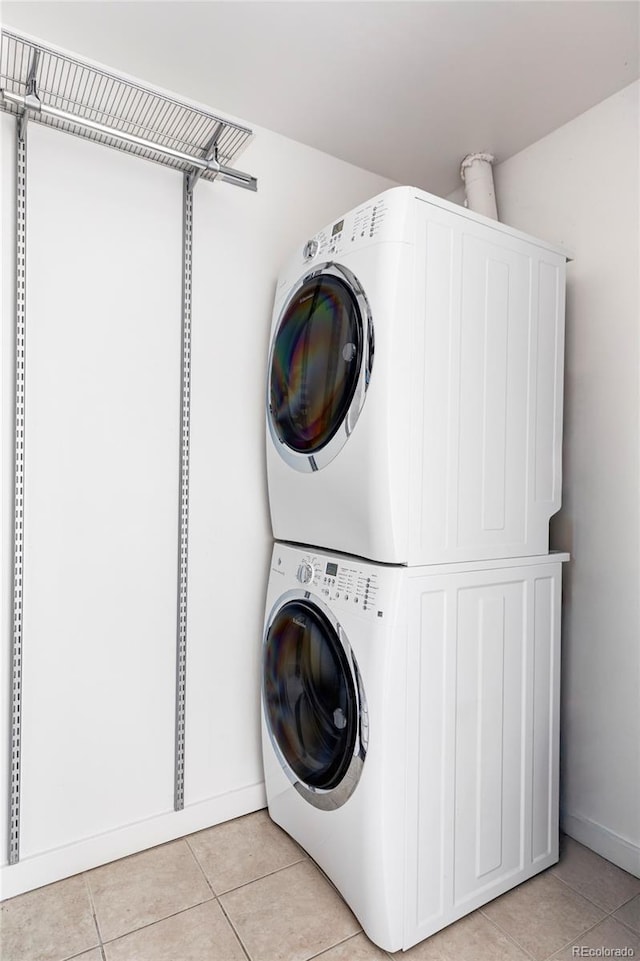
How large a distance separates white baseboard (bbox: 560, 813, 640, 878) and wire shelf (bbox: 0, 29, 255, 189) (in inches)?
91.7

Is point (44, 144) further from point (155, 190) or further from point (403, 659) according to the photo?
point (403, 659)

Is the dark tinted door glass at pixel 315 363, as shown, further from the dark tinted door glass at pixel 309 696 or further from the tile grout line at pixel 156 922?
the tile grout line at pixel 156 922

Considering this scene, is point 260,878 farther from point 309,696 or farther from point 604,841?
point 604,841

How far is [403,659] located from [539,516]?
64 cm

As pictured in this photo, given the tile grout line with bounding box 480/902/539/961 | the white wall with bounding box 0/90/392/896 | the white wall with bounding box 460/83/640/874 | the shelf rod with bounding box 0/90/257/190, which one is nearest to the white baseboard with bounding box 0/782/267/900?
the white wall with bounding box 0/90/392/896

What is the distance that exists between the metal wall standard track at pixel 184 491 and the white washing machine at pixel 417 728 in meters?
0.31

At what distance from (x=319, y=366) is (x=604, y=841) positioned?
171cm

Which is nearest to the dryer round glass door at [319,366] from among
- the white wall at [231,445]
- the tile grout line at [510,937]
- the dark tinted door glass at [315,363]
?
the dark tinted door glass at [315,363]

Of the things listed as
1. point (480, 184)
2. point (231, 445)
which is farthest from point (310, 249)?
point (480, 184)

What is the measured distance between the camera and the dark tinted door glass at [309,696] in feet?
5.12

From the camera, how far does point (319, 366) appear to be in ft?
5.48

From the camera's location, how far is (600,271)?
1925 millimetres

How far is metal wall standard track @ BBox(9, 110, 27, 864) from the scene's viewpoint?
1.64 metres

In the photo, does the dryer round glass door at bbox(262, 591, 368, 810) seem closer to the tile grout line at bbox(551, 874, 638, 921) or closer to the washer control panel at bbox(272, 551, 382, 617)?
the washer control panel at bbox(272, 551, 382, 617)
